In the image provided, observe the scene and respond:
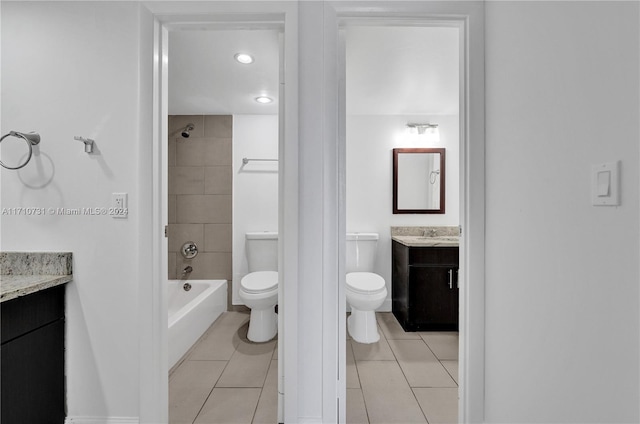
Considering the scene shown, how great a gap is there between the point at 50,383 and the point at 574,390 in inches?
78.3

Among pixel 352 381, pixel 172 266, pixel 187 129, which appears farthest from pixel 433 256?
pixel 187 129

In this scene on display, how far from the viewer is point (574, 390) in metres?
0.89

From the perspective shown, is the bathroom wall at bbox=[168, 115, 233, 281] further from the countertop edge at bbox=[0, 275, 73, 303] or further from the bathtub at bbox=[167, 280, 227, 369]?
the countertop edge at bbox=[0, 275, 73, 303]

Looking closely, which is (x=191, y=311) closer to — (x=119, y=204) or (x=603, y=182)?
(x=119, y=204)

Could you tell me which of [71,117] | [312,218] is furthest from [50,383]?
[312,218]

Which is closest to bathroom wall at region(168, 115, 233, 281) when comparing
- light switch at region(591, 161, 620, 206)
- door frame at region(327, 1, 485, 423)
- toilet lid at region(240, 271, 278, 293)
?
toilet lid at region(240, 271, 278, 293)

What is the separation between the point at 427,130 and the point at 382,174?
2.12ft

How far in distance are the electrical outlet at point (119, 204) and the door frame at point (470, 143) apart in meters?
1.15

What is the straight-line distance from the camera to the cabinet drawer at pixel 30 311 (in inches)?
44.6

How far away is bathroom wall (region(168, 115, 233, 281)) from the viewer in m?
3.08

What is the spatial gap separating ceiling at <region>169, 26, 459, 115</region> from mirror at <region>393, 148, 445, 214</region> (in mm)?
445

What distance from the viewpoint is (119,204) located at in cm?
139

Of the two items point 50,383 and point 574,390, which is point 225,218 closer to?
point 50,383

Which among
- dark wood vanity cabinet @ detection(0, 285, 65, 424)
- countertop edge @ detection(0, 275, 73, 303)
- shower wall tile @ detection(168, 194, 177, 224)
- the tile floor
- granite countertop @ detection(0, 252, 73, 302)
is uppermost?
shower wall tile @ detection(168, 194, 177, 224)
